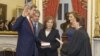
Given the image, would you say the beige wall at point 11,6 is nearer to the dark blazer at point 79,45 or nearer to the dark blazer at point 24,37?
the dark blazer at point 24,37

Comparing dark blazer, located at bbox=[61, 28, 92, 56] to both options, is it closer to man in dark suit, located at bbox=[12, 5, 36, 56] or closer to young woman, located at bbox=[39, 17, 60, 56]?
man in dark suit, located at bbox=[12, 5, 36, 56]

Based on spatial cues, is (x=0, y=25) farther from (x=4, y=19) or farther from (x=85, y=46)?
(x=85, y=46)

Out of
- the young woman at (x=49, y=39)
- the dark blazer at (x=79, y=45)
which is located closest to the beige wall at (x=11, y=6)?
the young woman at (x=49, y=39)

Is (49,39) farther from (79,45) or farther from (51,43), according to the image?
(79,45)

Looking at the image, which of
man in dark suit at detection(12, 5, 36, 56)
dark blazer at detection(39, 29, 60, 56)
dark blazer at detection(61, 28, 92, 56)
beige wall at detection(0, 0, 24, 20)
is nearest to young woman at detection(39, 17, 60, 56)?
dark blazer at detection(39, 29, 60, 56)

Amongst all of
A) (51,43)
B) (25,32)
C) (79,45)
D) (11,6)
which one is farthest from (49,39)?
(11,6)

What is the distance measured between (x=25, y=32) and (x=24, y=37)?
0.09 meters

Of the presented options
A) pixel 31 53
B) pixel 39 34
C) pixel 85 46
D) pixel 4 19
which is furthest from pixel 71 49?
pixel 4 19

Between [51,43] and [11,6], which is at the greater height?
[11,6]

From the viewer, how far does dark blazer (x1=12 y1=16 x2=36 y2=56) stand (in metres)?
4.95

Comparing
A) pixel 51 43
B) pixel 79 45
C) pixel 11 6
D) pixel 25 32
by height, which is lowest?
pixel 51 43

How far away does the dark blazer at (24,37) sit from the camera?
4953 millimetres

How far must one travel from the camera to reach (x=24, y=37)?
4.96 m

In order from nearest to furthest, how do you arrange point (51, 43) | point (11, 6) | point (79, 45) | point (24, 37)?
1. point (79, 45)
2. point (24, 37)
3. point (51, 43)
4. point (11, 6)
